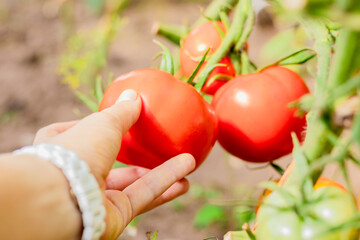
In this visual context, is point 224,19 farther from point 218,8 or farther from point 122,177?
point 122,177

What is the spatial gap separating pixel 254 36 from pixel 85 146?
7.06 ft

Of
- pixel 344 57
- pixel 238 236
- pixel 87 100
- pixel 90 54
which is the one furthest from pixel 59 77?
pixel 344 57

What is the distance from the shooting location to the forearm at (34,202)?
1.55 ft

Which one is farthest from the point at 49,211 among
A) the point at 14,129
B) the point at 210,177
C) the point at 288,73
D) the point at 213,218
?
the point at 14,129

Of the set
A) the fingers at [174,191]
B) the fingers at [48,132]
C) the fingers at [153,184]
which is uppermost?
the fingers at [48,132]

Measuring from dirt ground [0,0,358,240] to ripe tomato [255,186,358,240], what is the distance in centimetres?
130

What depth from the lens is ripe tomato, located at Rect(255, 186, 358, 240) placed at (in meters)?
0.44

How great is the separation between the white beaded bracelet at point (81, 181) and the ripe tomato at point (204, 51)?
34 centimetres

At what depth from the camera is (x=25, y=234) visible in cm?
48

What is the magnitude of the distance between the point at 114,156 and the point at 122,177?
0.26 meters

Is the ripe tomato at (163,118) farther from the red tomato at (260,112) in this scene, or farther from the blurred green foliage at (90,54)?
the blurred green foliage at (90,54)

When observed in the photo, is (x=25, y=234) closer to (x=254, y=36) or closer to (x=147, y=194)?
(x=147, y=194)

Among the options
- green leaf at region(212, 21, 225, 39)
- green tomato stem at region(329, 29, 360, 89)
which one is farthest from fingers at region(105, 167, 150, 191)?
green tomato stem at region(329, 29, 360, 89)

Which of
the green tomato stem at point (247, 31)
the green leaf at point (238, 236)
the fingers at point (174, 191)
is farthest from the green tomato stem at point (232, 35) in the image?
the green leaf at point (238, 236)
